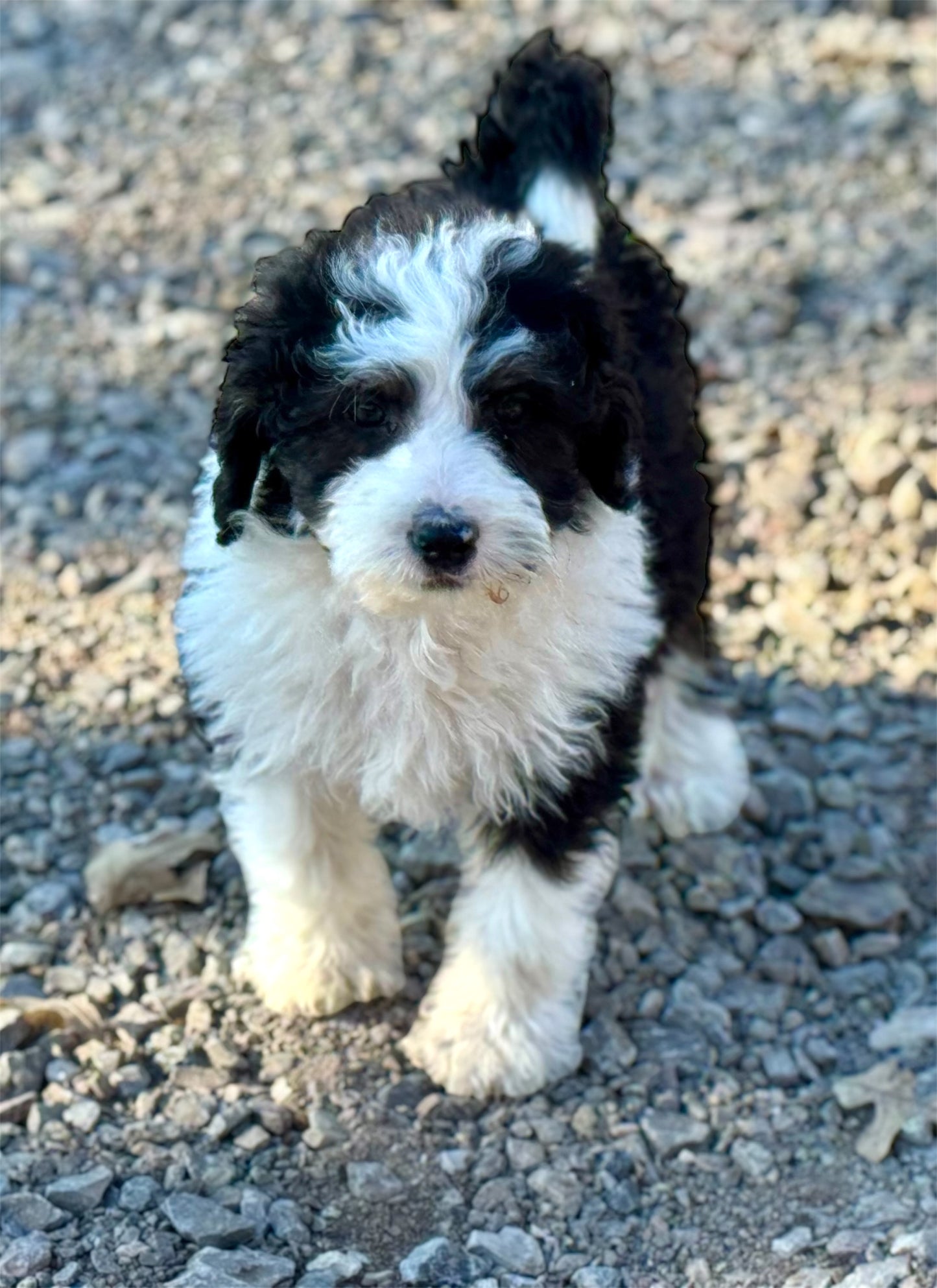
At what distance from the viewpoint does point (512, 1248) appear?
3.94 meters

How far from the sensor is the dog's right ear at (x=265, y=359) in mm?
3527

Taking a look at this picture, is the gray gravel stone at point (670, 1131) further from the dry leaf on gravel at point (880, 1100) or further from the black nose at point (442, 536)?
the black nose at point (442, 536)

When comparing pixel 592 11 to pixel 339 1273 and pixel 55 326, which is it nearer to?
pixel 55 326

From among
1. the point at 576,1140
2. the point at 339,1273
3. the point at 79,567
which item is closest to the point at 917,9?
the point at 79,567

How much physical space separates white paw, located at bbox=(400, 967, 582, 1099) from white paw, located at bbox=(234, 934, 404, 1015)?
228 millimetres

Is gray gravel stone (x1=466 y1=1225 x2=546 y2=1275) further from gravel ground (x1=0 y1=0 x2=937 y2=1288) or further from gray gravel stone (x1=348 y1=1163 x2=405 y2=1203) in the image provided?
gray gravel stone (x1=348 y1=1163 x2=405 y2=1203)

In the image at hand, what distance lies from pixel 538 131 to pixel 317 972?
2.19 meters

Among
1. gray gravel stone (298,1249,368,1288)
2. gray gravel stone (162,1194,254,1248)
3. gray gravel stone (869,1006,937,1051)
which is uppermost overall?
gray gravel stone (162,1194,254,1248)

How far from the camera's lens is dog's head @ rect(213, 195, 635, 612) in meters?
3.33

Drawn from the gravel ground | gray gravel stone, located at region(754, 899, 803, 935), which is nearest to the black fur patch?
the gravel ground

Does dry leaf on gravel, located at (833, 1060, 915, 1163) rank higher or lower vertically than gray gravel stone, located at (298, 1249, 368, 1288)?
lower

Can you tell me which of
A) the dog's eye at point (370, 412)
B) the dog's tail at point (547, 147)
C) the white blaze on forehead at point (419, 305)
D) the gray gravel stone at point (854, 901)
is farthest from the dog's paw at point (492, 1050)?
the dog's tail at point (547, 147)

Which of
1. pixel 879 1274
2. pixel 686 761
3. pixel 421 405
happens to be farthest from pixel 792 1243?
pixel 421 405

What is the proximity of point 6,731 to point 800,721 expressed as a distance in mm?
2447
